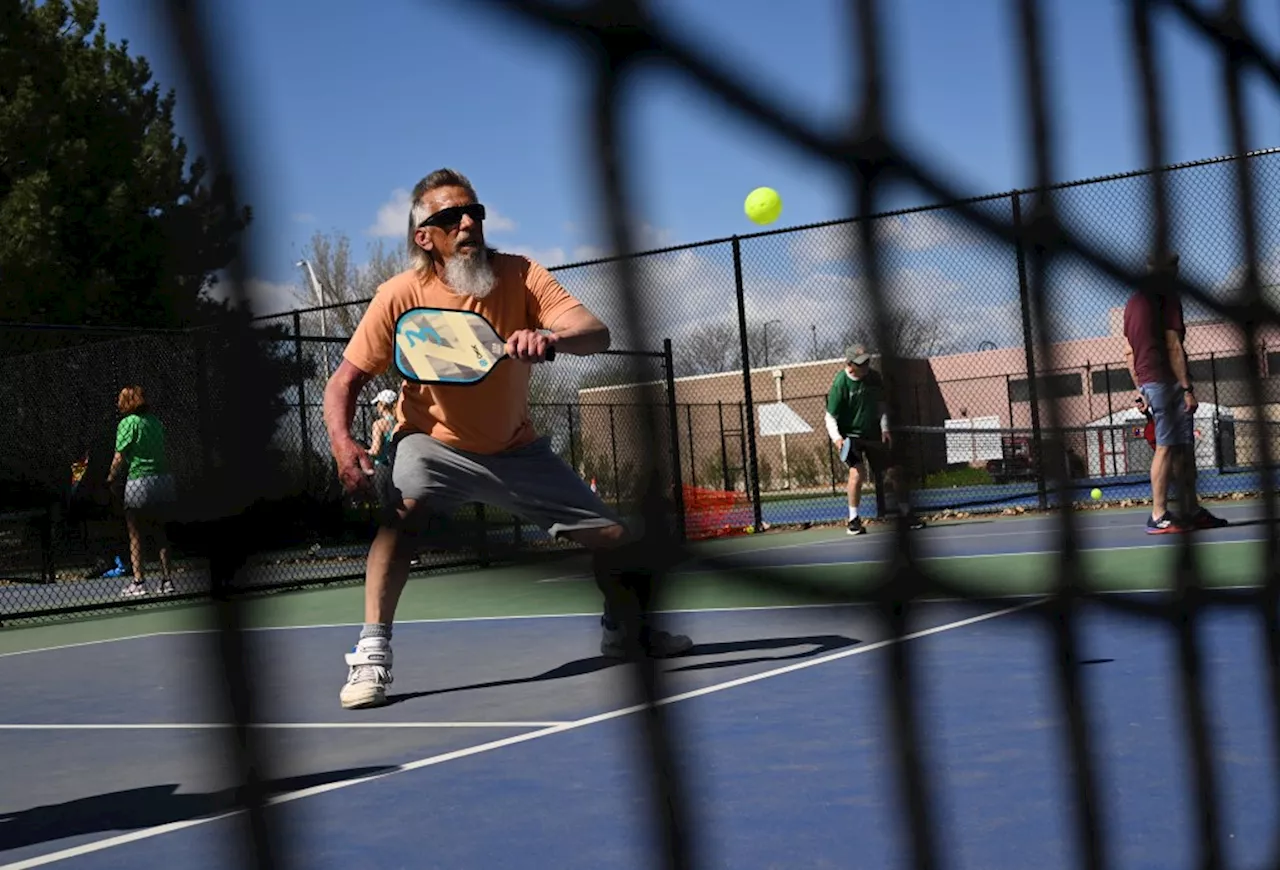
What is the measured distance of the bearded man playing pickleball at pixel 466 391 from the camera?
94cm

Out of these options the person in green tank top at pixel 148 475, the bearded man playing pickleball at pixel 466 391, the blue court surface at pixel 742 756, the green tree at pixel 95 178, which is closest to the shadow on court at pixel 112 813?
the blue court surface at pixel 742 756

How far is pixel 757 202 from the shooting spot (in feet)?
2.86

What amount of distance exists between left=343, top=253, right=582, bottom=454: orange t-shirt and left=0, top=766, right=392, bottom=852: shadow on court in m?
0.77

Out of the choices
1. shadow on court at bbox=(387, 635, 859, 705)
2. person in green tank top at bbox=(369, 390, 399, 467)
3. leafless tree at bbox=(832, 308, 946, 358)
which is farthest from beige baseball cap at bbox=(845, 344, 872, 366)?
shadow on court at bbox=(387, 635, 859, 705)

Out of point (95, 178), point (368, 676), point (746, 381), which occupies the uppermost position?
point (746, 381)

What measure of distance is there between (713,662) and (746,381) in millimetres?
5368

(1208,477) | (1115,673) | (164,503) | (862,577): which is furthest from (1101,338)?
(1208,477)

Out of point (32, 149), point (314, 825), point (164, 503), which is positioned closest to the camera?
point (32, 149)

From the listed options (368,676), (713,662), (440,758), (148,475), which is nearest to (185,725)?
(368,676)

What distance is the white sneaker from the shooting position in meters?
4.05

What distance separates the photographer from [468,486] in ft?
8.01

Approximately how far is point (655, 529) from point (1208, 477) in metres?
11.9

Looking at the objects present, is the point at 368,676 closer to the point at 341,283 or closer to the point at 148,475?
the point at 148,475

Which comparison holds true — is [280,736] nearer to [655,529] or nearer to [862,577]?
[655,529]
